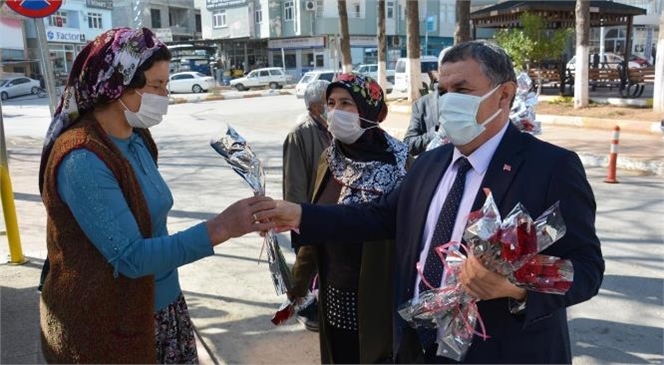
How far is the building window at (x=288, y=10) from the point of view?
46969 mm

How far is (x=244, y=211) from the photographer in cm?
192

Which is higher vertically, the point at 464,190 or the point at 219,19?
the point at 219,19

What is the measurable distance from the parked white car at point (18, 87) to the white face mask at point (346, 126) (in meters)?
38.0

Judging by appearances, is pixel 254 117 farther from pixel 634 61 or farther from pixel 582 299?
pixel 634 61

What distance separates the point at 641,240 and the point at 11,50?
47.2 meters

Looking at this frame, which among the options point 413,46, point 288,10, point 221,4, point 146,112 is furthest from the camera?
point 221,4

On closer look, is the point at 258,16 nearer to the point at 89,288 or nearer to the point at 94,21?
the point at 94,21

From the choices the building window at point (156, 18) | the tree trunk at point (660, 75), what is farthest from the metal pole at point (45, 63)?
the building window at point (156, 18)

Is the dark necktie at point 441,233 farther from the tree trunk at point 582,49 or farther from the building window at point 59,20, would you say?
the building window at point 59,20

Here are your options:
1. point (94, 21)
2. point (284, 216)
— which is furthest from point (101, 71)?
point (94, 21)

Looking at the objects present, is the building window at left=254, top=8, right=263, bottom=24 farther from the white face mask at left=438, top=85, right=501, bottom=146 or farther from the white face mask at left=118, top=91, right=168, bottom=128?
the white face mask at left=438, top=85, right=501, bottom=146

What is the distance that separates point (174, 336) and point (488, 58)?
1601 millimetres

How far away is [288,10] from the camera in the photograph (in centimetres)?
4747

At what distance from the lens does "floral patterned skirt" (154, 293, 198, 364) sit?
7.22 ft
